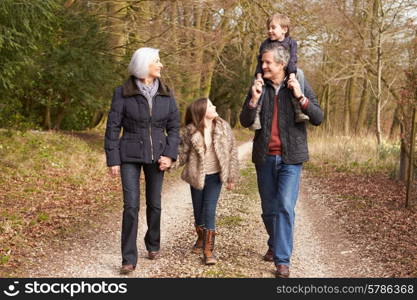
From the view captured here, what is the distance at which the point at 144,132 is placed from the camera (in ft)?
17.5

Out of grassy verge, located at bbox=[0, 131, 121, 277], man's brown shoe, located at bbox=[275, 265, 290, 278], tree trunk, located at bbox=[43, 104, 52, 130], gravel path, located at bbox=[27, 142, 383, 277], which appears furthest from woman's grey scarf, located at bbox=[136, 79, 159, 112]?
tree trunk, located at bbox=[43, 104, 52, 130]

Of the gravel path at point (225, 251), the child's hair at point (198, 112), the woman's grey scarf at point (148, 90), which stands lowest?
the gravel path at point (225, 251)

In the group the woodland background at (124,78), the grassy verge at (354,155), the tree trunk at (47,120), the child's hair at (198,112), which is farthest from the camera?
the tree trunk at (47,120)

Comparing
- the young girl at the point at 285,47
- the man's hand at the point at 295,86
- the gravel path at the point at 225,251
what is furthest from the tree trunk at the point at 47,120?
the man's hand at the point at 295,86

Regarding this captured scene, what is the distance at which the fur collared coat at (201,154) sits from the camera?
5.70 m

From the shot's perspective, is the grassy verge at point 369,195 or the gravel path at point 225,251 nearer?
the gravel path at point 225,251

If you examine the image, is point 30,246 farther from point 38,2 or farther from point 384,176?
point 384,176

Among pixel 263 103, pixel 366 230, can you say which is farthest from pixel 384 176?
pixel 263 103

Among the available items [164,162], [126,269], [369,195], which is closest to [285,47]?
[164,162]

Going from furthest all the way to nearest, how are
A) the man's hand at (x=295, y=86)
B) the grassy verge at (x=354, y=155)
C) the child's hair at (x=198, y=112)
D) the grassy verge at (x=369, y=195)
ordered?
the grassy verge at (x=354, y=155)
the grassy verge at (x=369, y=195)
the child's hair at (x=198, y=112)
the man's hand at (x=295, y=86)

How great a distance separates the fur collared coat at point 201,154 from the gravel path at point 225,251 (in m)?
0.88

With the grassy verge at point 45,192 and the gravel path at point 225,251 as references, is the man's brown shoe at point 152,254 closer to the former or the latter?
the gravel path at point 225,251

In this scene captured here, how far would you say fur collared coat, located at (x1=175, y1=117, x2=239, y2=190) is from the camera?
18.7 feet

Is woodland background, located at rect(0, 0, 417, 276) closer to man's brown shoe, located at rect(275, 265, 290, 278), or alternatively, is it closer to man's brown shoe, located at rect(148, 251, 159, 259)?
man's brown shoe, located at rect(275, 265, 290, 278)
